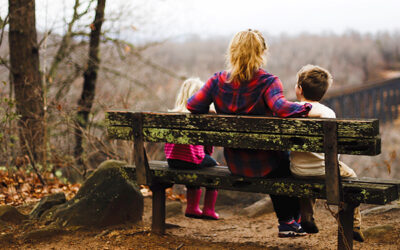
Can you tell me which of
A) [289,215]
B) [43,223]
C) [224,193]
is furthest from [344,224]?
[224,193]

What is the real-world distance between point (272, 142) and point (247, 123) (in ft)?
0.69

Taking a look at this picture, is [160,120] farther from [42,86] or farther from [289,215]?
[42,86]

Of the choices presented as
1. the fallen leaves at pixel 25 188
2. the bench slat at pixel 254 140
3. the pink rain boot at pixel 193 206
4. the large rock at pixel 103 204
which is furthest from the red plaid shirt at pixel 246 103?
the fallen leaves at pixel 25 188

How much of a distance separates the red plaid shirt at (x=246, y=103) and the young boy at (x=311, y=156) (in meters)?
0.19

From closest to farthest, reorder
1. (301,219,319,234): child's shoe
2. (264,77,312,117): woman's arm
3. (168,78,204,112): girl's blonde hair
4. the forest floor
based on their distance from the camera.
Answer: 1. (264,77,312,117): woman's arm
2. (301,219,319,234): child's shoe
3. the forest floor
4. (168,78,204,112): girl's blonde hair

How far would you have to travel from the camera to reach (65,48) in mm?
8234

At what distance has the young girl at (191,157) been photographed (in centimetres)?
379

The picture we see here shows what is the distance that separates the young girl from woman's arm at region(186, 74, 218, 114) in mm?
526

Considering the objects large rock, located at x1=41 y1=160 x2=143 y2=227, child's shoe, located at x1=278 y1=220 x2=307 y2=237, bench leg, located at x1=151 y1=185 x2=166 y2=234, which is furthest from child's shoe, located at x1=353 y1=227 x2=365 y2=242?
large rock, located at x1=41 y1=160 x2=143 y2=227

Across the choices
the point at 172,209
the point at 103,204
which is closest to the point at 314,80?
the point at 103,204

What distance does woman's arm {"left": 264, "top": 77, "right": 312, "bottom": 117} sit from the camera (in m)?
2.95

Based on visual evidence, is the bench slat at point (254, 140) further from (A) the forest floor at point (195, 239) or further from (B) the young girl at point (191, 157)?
(A) the forest floor at point (195, 239)

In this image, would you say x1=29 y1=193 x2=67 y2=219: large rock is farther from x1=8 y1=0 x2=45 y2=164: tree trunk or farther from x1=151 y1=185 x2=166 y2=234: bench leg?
x1=8 y1=0 x2=45 y2=164: tree trunk

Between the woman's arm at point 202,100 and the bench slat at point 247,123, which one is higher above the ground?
the woman's arm at point 202,100
